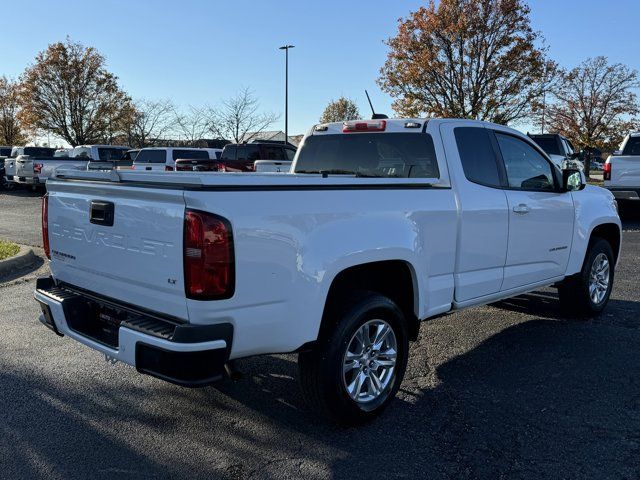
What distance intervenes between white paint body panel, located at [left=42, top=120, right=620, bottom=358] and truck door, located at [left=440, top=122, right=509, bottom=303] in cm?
1

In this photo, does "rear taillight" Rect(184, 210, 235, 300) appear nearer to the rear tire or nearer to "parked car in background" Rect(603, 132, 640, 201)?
the rear tire

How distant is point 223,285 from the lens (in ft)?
9.06

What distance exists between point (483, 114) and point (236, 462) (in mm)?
24316

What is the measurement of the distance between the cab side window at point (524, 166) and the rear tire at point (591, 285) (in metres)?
1.12

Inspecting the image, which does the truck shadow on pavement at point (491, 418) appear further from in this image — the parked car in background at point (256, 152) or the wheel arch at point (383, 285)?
the parked car in background at point (256, 152)

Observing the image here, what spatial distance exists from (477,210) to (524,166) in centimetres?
109

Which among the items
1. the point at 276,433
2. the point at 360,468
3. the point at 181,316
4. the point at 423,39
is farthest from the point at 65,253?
the point at 423,39

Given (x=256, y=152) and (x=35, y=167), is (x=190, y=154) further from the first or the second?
(x=35, y=167)

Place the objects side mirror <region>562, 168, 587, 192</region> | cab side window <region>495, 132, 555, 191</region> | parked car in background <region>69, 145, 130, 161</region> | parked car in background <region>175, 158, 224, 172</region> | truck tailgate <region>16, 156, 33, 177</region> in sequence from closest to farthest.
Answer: cab side window <region>495, 132, 555, 191</region>, side mirror <region>562, 168, 587, 192</region>, parked car in background <region>175, 158, 224, 172</region>, truck tailgate <region>16, 156, 33, 177</region>, parked car in background <region>69, 145, 130, 161</region>

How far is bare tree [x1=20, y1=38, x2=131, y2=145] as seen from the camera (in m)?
36.8

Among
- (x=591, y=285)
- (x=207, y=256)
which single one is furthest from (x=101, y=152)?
(x=207, y=256)

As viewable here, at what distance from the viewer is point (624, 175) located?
41.6 ft

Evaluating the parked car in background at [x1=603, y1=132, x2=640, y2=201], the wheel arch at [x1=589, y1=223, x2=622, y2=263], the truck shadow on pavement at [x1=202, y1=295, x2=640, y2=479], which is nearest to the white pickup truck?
the truck shadow on pavement at [x1=202, y1=295, x2=640, y2=479]

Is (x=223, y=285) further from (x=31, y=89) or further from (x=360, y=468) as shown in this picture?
(x=31, y=89)
